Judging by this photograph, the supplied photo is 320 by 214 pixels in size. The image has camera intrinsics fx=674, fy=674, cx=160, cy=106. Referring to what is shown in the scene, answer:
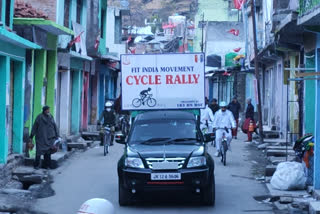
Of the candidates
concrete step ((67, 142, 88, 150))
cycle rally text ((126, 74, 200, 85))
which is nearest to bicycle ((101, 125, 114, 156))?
concrete step ((67, 142, 88, 150))

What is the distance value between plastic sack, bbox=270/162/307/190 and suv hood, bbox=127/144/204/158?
7.58 ft

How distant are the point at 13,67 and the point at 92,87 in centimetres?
1700

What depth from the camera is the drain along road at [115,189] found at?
1232cm

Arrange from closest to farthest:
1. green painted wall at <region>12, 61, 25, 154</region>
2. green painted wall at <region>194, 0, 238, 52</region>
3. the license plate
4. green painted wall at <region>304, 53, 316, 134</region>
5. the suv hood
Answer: the license plate
the suv hood
green painted wall at <region>12, 61, 25, 154</region>
green painted wall at <region>304, 53, 316, 134</region>
green painted wall at <region>194, 0, 238, 52</region>

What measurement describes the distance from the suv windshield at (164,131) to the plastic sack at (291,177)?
2.13 m

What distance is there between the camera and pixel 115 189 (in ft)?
48.0

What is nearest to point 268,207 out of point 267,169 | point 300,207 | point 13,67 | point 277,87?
point 300,207

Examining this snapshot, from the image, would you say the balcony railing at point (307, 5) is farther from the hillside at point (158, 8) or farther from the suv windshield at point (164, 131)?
the hillside at point (158, 8)

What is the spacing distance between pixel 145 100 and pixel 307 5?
23.8 feet

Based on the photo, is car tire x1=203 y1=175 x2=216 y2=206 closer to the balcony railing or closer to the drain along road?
the drain along road

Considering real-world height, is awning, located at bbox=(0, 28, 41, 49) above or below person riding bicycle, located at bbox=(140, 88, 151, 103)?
above

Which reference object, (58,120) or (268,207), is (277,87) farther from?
(268,207)

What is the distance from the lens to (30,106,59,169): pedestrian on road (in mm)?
17188

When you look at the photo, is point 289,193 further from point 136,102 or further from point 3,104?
point 3,104
